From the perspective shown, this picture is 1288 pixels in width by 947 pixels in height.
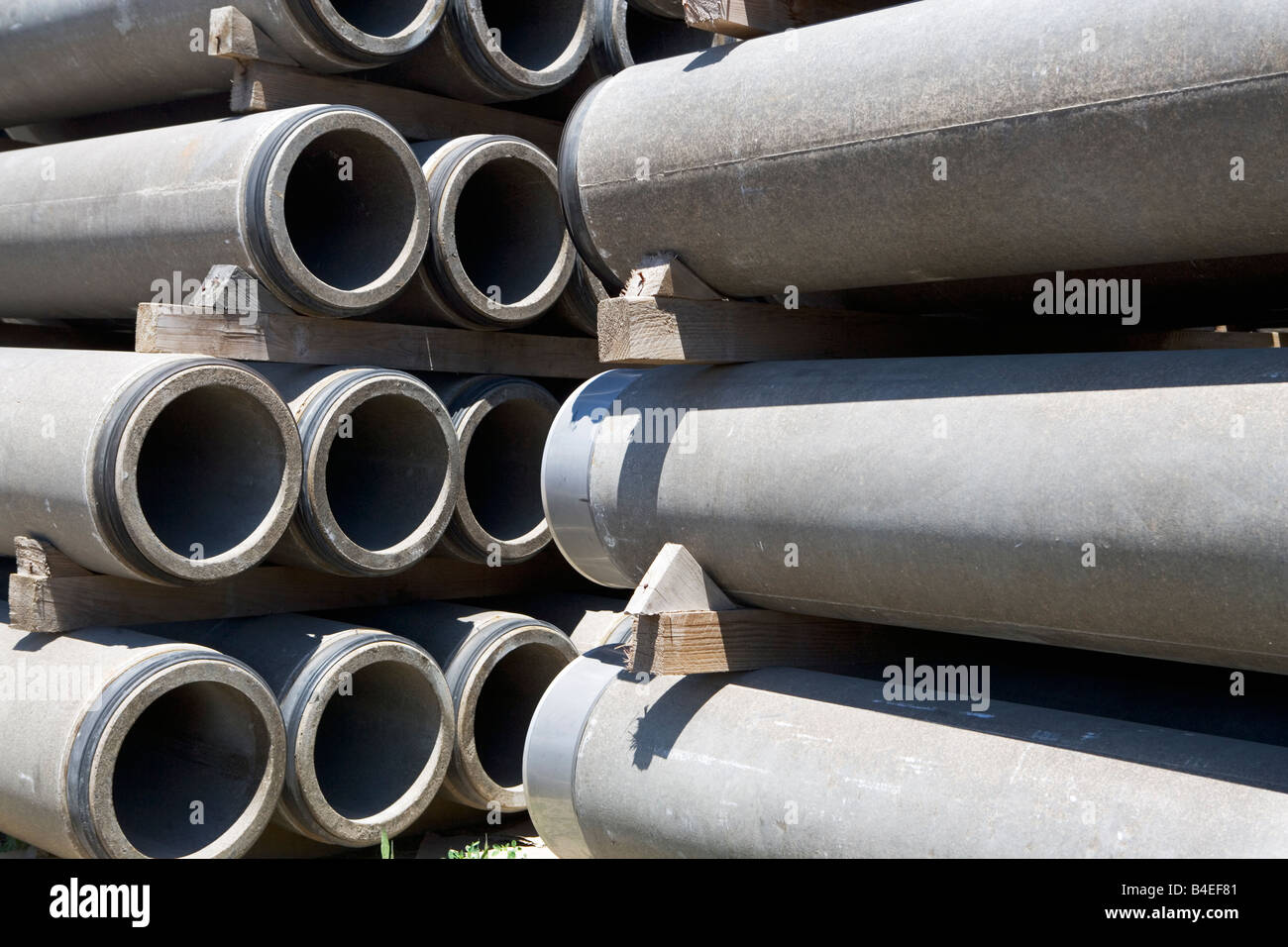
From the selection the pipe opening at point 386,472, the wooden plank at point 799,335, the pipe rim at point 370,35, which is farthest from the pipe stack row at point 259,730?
the pipe rim at point 370,35

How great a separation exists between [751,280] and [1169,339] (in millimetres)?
1274

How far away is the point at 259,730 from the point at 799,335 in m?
1.86

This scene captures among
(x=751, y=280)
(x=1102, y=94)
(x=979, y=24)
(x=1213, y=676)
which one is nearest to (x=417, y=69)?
→ (x=751, y=280)

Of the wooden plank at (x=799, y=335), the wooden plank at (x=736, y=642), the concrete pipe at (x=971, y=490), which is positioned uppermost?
the wooden plank at (x=799, y=335)

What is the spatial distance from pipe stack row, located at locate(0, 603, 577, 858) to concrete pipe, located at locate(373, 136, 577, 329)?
1026 millimetres

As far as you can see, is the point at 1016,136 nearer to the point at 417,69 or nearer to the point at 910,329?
the point at 910,329

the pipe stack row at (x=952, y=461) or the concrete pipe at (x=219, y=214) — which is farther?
the concrete pipe at (x=219, y=214)

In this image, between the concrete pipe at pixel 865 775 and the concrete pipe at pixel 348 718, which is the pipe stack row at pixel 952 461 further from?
the concrete pipe at pixel 348 718

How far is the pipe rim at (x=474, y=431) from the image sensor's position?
14.3ft

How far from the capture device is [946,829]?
2.53 meters

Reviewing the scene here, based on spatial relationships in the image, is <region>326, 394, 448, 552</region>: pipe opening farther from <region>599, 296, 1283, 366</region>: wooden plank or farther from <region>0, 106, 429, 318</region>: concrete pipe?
<region>599, 296, 1283, 366</region>: wooden plank

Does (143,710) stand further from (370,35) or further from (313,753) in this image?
(370,35)

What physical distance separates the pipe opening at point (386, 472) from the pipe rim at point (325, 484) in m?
0.03

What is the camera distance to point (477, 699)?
4344 millimetres
